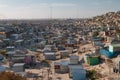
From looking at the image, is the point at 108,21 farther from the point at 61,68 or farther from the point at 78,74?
the point at 78,74

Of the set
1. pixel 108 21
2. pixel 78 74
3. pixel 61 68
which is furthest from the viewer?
pixel 108 21

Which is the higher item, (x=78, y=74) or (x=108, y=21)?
(x=108, y=21)

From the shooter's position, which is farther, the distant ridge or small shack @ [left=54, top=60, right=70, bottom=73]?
the distant ridge

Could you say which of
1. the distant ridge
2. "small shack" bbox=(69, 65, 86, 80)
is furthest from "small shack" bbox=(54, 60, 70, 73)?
the distant ridge

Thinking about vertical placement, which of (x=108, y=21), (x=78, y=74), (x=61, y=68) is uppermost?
(x=108, y=21)

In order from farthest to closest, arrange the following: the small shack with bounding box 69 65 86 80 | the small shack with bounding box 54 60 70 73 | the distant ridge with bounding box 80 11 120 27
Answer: the distant ridge with bounding box 80 11 120 27
the small shack with bounding box 54 60 70 73
the small shack with bounding box 69 65 86 80

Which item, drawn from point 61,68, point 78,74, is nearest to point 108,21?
point 61,68

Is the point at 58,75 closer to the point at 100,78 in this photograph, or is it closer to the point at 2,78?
the point at 100,78

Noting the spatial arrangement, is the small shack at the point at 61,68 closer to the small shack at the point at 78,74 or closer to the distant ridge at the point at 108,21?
the small shack at the point at 78,74

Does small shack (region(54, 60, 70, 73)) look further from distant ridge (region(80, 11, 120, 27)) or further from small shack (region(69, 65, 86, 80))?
distant ridge (region(80, 11, 120, 27))

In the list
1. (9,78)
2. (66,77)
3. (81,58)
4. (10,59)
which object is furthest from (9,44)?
(9,78)

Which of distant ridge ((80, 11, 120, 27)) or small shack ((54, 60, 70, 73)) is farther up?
distant ridge ((80, 11, 120, 27))
